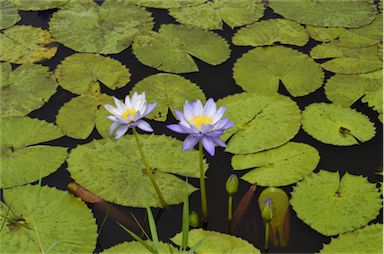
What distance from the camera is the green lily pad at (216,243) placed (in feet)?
6.33

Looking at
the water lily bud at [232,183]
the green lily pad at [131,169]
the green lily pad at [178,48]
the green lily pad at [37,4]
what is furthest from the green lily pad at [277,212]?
the green lily pad at [37,4]

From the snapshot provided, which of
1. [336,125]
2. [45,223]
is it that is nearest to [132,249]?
[45,223]

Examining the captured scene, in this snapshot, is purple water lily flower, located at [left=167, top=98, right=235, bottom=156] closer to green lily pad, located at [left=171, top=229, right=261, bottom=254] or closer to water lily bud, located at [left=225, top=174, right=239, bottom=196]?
water lily bud, located at [left=225, top=174, right=239, bottom=196]

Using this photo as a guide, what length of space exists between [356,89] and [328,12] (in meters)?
0.67

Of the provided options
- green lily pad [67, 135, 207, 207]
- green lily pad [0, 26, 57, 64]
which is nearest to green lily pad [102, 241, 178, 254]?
green lily pad [67, 135, 207, 207]

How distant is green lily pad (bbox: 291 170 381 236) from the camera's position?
6.63ft

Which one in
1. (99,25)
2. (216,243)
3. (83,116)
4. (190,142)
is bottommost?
(216,243)

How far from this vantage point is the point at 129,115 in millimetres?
1895

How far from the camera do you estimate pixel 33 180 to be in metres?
2.21

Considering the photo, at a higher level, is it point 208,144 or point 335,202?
point 208,144

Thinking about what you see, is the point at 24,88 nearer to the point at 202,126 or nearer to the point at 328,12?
the point at 202,126

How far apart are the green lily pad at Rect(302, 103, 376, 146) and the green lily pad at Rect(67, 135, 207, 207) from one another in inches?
21.3

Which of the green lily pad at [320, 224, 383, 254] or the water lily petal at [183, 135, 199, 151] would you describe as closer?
the water lily petal at [183, 135, 199, 151]

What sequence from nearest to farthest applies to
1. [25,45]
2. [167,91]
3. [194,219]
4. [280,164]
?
[194,219] < [280,164] < [167,91] < [25,45]
